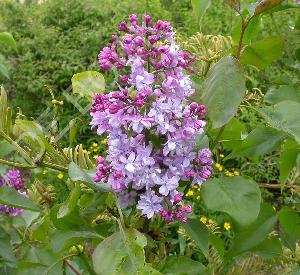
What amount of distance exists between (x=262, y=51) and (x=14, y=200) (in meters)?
0.45

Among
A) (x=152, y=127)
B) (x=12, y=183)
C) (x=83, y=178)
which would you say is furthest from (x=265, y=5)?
(x=12, y=183)

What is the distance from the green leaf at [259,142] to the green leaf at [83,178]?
227 mm

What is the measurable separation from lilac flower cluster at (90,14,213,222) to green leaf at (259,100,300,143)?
9 cm

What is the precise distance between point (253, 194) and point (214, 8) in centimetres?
Result: 382

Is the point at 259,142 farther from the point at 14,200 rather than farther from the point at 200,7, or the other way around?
the point at 14,200

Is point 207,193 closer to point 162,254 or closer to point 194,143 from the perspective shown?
point 194,143

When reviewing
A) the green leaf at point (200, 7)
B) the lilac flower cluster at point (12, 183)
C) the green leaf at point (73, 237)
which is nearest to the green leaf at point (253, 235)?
the green leaf at point (73, 237)

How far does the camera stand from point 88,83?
0.94 meters

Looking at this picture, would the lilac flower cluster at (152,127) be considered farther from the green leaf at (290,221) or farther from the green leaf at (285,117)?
the green leaf at (290,221)

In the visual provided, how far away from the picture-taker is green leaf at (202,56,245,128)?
0.77 m

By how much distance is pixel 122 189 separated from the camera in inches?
32.7

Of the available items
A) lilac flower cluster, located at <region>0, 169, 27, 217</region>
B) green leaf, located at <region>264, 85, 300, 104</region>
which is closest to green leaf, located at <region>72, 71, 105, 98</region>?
green leaf, located at <region>264, 85, 300, 104</region>

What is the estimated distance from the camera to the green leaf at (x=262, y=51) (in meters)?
0.86

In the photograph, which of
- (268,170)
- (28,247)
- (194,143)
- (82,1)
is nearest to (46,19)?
(82,1)
